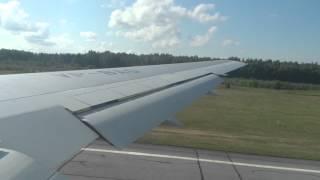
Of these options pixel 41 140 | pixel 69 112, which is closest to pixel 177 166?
pixel 69 112

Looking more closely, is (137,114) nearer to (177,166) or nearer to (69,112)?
(69,112)

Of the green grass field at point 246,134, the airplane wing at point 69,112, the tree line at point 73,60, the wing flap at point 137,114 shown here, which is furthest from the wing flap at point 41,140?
the tree line at point 73,60

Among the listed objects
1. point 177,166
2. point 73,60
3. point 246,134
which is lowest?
point 246,134

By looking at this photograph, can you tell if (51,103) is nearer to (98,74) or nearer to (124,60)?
(98,74)

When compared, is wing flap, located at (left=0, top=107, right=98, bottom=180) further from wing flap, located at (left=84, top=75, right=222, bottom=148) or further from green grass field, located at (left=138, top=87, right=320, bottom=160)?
green grass field, located at (left=138, top=87, right=320, bottom=160)

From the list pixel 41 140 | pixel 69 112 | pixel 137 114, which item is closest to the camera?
pixel 41 140

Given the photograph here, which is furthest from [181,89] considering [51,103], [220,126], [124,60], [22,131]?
[124,60]

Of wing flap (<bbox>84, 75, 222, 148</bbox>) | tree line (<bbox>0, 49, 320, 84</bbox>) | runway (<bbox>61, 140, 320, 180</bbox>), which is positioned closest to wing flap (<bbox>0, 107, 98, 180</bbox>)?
wing flap (<bbox>84, 75, 222, 148</bbox>)

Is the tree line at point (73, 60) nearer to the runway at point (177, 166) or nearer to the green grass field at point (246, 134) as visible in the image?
the green grass field at point (246, 134)

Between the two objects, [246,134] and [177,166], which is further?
[246,134]
